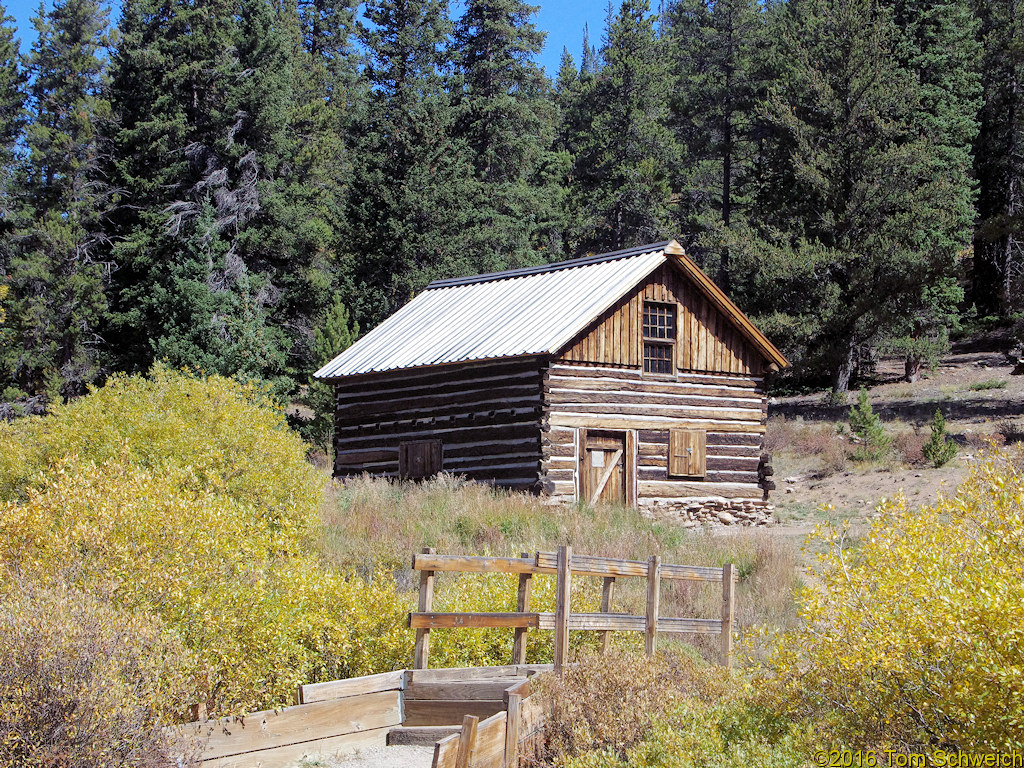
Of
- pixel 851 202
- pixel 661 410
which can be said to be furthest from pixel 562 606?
pixel 851 202

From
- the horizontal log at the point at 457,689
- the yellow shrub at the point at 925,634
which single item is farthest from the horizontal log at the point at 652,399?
the yellow shrub at the point at 925,634

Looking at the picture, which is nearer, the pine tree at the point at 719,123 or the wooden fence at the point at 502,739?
the wooden fence at the point at 502,739

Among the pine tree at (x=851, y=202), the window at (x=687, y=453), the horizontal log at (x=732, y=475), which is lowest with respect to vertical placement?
the horizontal log at (x=732, y=475)

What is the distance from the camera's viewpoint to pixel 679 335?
2470 centimetres

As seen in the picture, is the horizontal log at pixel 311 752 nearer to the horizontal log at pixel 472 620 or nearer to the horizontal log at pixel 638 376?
the horizontal log at pixel 472 620

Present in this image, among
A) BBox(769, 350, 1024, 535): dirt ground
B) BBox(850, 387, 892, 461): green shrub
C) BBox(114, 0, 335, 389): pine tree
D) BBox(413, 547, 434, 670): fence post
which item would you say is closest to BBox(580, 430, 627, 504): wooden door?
BBox(769, 350, 1024, 535): dirt ground

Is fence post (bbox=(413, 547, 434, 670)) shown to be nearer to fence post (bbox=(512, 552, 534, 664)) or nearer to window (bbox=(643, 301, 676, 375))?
fence post (bbox=(512, 552, 534, 664))

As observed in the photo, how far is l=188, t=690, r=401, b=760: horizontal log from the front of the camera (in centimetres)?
927

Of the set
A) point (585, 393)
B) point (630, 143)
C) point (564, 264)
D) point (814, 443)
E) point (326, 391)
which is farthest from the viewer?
point (630, 143)

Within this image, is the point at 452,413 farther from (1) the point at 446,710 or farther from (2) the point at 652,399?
(1) the point at 446,710

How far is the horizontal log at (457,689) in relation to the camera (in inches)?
411

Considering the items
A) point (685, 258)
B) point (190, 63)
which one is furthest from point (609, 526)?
point (190, 63)

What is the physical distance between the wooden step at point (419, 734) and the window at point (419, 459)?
45.2ft

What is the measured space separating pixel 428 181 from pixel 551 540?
26.1 metres
